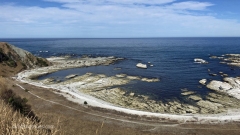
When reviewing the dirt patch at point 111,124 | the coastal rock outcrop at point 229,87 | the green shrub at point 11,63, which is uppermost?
the green shrub at point 11,63

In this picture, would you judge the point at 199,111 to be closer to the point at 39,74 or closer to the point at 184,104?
the point at 184,104

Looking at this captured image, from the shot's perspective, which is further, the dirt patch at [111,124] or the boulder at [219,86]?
the boulder at [219,86]

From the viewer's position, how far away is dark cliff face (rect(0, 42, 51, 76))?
63062 mm

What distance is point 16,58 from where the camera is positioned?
7050cm

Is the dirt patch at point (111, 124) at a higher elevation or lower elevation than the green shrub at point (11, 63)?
lower

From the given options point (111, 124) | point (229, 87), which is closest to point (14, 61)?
point (111, 124)

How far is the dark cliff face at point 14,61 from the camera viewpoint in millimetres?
63062

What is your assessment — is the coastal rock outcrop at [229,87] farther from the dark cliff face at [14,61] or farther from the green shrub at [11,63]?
the green shrub at [11,63]

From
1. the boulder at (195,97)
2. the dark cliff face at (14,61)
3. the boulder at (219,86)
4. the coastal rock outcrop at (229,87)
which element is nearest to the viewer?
the boulder at (195,97)

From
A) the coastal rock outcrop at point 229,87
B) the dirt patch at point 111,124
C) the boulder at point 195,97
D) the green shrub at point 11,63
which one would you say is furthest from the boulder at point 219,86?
the green shrub at point 11,63

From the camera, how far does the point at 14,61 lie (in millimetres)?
68250

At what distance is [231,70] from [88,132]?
6192 cm

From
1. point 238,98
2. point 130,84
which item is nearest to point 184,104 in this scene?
point 238,98

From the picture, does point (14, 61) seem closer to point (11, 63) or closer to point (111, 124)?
point (11, 63)
